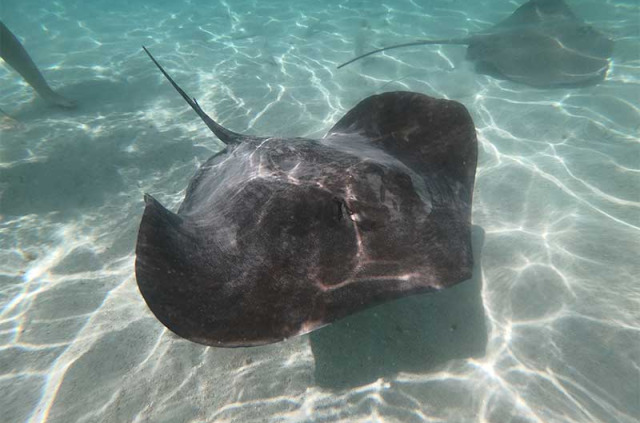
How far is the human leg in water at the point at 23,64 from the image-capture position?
27.3ft

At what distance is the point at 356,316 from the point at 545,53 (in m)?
9.86

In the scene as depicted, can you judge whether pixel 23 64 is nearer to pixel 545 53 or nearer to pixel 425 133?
pixel 425 133

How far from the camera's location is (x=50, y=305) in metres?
4.42

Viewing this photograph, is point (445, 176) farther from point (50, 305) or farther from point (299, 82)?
point (299, 82)

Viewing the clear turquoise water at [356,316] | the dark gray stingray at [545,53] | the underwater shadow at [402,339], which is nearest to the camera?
the clear turquoise water at [356,316]

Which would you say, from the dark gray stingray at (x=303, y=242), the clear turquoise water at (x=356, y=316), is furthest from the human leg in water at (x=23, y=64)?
the dark gray stingray at (x=303, y=242)

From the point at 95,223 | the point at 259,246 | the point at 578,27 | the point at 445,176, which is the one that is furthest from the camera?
the point at 578,27

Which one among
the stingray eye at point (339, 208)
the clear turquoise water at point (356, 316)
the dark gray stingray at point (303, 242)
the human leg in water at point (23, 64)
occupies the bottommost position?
the clear turquoise water at point (356, 316)

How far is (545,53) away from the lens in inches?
363

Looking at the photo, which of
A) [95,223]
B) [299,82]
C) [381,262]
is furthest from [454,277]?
[299,82]

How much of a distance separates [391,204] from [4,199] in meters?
7.51

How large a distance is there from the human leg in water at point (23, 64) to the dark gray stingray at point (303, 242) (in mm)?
8863

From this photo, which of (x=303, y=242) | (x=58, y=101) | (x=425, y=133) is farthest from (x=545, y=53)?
(x=58, y=101)

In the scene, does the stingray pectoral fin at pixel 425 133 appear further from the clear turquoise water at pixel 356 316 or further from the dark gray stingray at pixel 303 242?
the clear turquoise water at pixel 356 316
